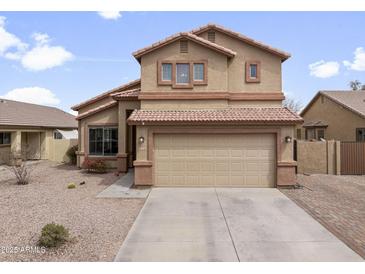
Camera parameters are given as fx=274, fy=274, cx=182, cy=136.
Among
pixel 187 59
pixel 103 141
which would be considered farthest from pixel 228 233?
pixel 103 141

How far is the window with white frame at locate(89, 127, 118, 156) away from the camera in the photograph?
17922 millimetres

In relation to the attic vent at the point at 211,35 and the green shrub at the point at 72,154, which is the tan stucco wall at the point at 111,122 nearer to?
the green shrub at the point at 72,154

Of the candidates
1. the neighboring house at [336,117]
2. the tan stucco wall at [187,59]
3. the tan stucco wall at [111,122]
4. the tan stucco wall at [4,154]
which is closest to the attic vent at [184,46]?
the tan stucco wall at [187,59]

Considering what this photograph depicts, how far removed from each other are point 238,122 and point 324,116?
19471mm

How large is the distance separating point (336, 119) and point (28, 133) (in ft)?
94.9

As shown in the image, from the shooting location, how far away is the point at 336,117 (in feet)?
84.1

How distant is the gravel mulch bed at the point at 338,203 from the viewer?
6980 millimetres

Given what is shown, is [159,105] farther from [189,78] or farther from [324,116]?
[324,116]

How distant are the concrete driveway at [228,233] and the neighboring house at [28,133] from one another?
52.8 feet

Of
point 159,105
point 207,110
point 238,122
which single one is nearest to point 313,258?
point 238,122

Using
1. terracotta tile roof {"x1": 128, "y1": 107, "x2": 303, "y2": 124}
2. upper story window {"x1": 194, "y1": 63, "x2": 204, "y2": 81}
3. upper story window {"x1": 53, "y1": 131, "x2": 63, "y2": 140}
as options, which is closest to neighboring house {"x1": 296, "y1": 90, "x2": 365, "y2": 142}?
terracotta tile roof {"x1": 128, "y1": 107, "x2": 303, "y2": 124}

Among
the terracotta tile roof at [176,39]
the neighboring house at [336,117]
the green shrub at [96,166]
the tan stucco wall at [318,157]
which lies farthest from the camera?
the neighboring house at [336,117]

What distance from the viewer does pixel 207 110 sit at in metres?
13.4

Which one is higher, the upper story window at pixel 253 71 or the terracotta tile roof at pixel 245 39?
the terracotta tile roof at pixel 245 39
